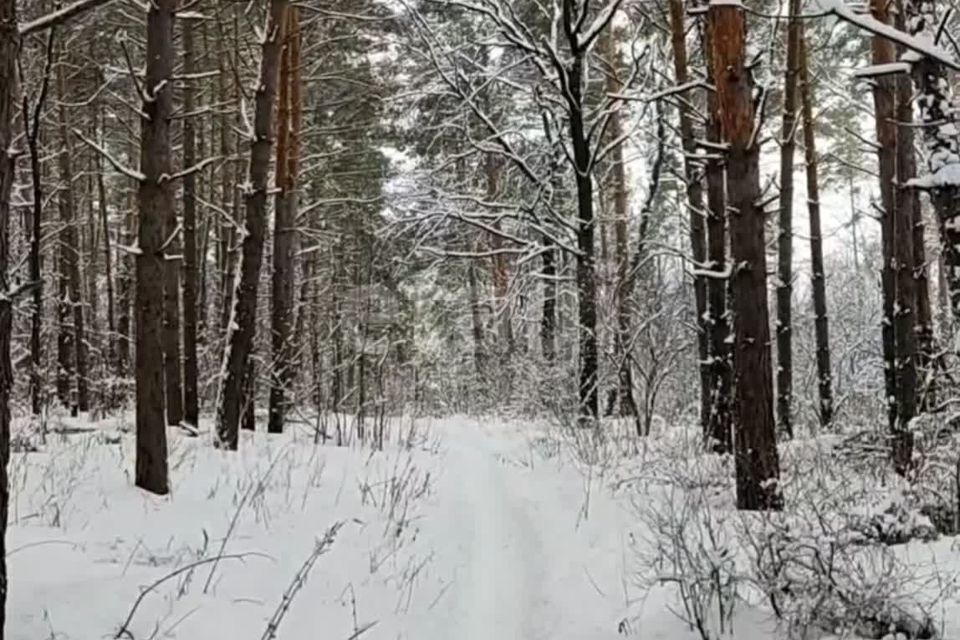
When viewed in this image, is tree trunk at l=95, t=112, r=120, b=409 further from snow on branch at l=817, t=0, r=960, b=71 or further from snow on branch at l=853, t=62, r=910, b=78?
snow on branch at l=817, t=0, r=960, b=71

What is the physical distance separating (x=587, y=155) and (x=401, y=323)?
500 inches

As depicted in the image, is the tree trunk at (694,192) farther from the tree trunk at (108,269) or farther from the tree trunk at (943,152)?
Answer: the tree trunk at (108,269)

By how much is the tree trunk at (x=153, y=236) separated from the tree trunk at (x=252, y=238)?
2.85 meters

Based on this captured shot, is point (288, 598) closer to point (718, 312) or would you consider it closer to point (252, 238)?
point (252, 238)

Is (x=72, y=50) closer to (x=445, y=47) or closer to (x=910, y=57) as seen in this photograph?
(x=445, y=47)

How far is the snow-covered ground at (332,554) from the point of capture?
3498mm

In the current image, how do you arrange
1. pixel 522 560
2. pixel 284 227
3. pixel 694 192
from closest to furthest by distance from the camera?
pixel 522 560
pixel 694 192
pixel 284 227

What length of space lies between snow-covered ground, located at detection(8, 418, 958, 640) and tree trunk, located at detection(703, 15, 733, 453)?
1.68 metres

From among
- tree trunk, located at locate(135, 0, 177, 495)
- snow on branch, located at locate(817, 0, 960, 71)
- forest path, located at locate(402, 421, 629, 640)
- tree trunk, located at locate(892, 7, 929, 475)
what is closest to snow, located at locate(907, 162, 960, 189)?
snow on branch, located at locate(817, 0, 960, 71)

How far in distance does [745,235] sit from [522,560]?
3094mm

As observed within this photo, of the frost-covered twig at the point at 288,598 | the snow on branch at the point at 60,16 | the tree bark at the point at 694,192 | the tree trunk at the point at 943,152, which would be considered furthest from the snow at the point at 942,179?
the snow on branch at the point at 60,16

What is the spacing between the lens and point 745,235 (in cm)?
630

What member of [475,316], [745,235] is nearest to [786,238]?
[745,235]

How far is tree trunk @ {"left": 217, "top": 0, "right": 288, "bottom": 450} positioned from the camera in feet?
29.6
